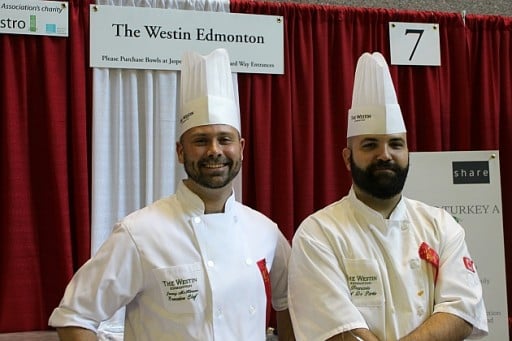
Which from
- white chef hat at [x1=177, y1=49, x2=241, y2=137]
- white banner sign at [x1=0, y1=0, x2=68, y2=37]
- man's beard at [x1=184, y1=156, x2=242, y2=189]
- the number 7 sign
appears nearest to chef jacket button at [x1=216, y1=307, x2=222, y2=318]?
man's beard at [x1=184, y1=156, x2=242, y2=189]

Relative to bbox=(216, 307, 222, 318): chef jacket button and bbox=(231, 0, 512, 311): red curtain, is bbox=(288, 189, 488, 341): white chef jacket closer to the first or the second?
bbox=(216, 307, 222, 318): chef jacket button

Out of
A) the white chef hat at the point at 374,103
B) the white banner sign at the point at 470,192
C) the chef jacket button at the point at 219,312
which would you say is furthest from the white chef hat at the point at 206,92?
the white banner sign at the point at 470,192

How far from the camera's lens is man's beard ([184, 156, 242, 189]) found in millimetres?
1648

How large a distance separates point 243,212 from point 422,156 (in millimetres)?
1017

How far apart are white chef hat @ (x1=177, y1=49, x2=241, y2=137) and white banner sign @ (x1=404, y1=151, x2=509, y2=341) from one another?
1.05 metres

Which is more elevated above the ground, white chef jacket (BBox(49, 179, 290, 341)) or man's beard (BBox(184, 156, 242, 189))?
man's beard (BBox(184, 156, 242, 189))

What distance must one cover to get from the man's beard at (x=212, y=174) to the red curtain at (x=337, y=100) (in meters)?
0.81

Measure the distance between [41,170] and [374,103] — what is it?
53.3 inches

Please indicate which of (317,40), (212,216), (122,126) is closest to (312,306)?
(212,216)

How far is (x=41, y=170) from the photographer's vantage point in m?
2.29

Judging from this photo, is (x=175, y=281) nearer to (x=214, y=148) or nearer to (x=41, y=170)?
(x=214, y=148)

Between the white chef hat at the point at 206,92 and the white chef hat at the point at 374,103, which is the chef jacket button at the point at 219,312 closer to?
the white chef hat at the point at 206,92

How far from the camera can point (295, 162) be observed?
2555mm

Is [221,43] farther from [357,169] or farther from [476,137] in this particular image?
[476,137]
